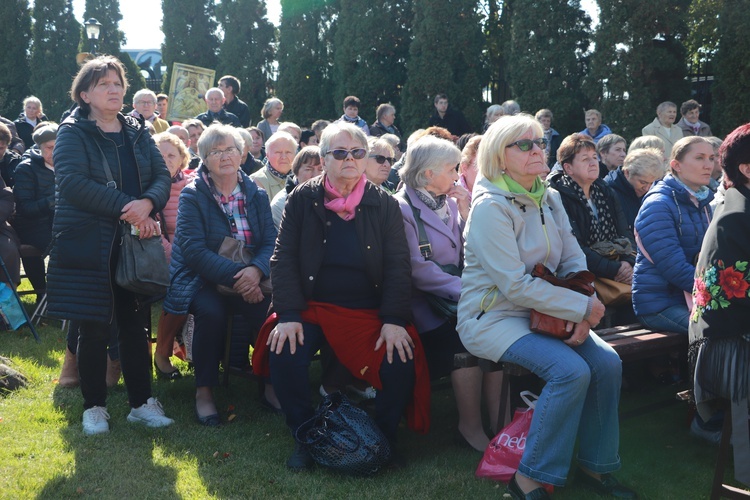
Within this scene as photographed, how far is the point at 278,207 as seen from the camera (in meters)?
5.46

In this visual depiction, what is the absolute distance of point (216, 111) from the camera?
10.6 meters

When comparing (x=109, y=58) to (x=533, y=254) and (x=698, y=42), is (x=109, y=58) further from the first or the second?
(x=698, y=42)

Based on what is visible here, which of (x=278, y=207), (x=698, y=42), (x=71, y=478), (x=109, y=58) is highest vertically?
(x=698, y=42)

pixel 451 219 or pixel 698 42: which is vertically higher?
pixel 698 42

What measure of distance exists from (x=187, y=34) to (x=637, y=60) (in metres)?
20.0

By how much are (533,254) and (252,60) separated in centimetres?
2294

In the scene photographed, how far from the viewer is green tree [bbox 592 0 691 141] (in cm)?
1313

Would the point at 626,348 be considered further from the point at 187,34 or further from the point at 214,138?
the point at 187,34

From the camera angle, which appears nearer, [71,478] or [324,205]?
[71,478]

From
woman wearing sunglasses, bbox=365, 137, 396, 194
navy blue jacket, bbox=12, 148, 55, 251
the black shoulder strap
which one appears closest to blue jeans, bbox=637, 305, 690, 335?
the black shoulder strap

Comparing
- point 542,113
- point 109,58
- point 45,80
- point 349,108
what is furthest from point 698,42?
point 45,80

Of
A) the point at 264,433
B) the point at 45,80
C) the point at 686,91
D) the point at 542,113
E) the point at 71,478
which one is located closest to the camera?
the point at 71,478

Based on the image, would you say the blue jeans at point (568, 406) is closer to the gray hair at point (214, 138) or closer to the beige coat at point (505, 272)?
the beige coat at point (505, 272)

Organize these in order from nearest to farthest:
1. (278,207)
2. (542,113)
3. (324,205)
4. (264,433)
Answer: (324,205), (264,433), (278,207), (542,113)
